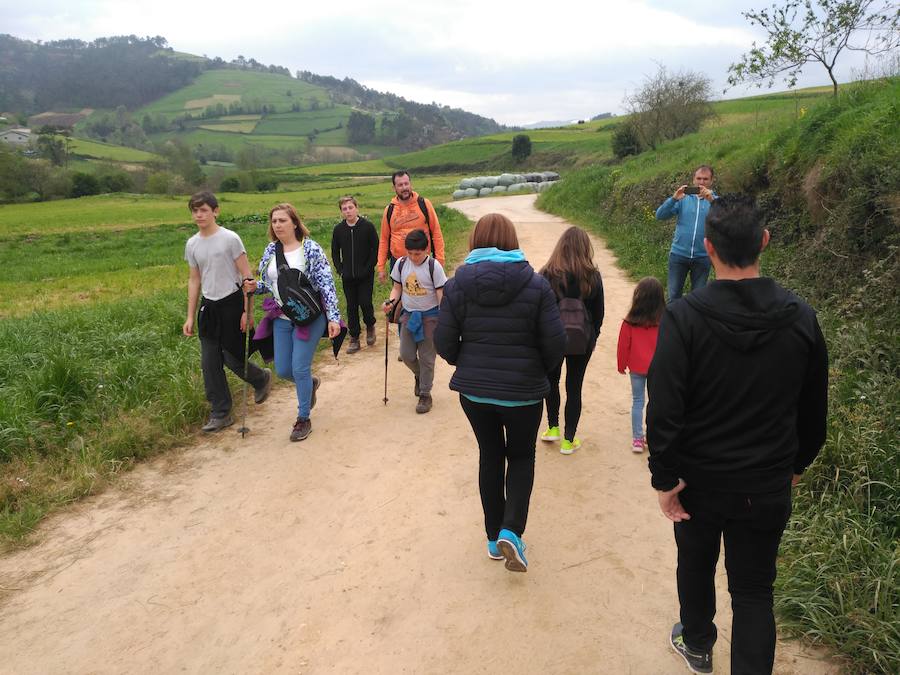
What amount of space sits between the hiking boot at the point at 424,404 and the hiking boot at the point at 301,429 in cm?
109

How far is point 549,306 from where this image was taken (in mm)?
3082

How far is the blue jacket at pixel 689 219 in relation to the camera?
21.9 ft

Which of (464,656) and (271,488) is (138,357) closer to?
(271,488)

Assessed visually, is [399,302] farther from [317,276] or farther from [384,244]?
[384,244]

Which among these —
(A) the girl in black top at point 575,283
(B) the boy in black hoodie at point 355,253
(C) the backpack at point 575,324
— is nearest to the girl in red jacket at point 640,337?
(A) the girl in black top at point 575,283

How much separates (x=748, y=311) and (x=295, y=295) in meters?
3.81

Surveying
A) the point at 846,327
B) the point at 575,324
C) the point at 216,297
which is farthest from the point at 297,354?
the point at 846,327

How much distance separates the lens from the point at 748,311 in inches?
80.2

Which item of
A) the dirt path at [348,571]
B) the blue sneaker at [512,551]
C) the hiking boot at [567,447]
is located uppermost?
the blue sneaker at [512,551]

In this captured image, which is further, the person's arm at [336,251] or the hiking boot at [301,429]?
the person's arm at [336,251]

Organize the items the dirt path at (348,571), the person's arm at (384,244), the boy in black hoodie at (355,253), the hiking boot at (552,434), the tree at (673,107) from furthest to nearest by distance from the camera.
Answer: the tree at (673,107) < the boy in black hoodie at (355,253) < the person's arm at (384,244) < the hiking boot at (552,434) < the dirt path at (348,571)

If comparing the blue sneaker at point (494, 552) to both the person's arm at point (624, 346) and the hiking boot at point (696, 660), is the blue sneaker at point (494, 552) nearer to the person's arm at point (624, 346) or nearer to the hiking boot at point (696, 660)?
the hiking boot at point (696, 660)

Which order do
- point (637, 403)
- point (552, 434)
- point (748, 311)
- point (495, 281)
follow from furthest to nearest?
point (552, 434), point (637, 403), point (495, 281), point (748, 311)

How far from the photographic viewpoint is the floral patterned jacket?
5.19 m
